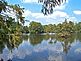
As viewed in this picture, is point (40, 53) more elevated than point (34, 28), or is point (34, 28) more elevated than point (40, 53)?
point (40, 53)

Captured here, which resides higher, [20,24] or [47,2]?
[47,2]

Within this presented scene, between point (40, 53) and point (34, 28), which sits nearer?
point (40, 53)

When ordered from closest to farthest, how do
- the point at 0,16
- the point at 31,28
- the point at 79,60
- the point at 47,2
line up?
the point at 47,2
the point at 0,16
the point at 79,60
the point at 31,28

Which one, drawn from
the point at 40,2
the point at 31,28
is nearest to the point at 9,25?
the point at 40,2

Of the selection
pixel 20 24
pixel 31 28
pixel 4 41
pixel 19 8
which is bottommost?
pixel 31 28

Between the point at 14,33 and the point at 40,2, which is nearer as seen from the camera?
the point at 40,2

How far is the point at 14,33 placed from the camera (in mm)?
13734

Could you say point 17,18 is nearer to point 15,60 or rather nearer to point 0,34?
point 0,34

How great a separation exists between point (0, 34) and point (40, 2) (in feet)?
9.75

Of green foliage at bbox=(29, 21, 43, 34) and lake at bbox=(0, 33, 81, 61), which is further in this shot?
green foliage at bbox=(29, 21, 43, 34)

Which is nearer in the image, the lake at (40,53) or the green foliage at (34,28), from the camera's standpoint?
the lake at (40,53)

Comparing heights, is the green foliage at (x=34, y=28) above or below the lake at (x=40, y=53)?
below

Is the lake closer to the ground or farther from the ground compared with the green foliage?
farther from the ground

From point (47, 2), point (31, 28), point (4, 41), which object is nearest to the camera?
point (47, 2)
